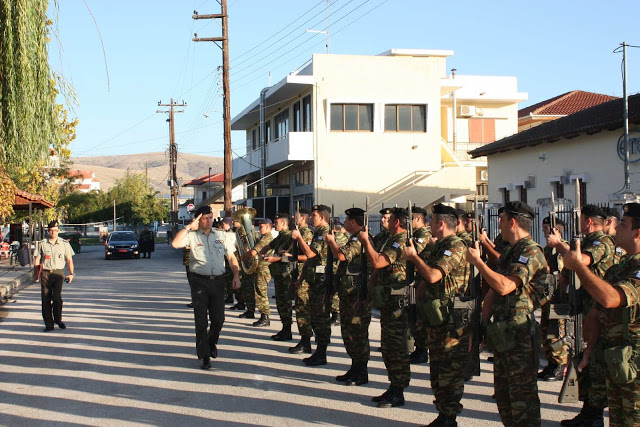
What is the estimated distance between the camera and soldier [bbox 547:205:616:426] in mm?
5887

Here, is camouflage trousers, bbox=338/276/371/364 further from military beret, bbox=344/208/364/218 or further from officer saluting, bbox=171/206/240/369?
officer saluting, bbox=171/206/240/369

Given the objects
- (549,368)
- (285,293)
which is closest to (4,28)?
(285,293)

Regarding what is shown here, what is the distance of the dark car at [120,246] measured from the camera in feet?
120

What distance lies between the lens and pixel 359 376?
8297 millimetres

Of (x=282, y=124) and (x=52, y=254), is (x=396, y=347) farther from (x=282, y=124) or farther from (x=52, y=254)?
(x=282, y=124)

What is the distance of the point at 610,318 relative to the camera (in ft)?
16.2

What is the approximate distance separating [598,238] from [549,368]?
6.98 ft

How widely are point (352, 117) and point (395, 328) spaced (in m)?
26.0

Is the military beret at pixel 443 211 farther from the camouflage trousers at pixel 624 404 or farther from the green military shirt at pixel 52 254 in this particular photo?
the green military shirt at pixel 52 254

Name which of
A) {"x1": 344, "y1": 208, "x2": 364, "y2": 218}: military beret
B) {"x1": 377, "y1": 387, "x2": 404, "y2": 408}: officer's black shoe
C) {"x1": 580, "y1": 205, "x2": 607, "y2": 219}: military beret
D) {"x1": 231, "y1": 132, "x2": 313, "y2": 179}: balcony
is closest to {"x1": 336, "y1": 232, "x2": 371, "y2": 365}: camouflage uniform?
{"x1": 344, "y1": 208, "x2": 364, "y2": 218}: military beret

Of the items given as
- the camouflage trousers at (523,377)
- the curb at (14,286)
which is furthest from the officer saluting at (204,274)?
the curb at (14,286)

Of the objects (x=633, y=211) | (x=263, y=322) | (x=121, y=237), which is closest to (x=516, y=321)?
(x=633, y=211)

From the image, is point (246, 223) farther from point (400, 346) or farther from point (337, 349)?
point (400, 346)

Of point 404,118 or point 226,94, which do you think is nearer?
point 226,94
